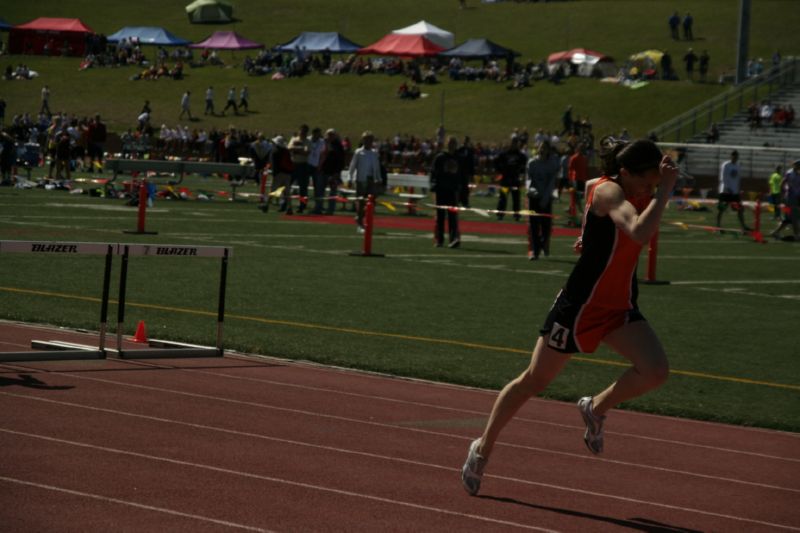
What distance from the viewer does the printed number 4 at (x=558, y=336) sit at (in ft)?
25.7

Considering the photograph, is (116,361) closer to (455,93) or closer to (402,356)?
(402,356)

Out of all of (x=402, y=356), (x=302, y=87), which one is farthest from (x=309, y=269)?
(x=302, y=87)

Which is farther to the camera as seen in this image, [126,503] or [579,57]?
[579,57]

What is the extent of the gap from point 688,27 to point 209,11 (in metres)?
36.0

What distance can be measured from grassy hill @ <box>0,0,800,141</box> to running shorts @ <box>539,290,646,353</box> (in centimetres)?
5871

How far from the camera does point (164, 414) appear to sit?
989 cm

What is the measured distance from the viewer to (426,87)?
8500 cm

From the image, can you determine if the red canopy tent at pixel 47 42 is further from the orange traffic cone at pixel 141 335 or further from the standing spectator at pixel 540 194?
the orange traffic cone at pixel 141 335

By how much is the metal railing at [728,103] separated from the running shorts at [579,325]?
56779 millimetres

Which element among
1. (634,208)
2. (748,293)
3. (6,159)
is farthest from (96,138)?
(634,208)

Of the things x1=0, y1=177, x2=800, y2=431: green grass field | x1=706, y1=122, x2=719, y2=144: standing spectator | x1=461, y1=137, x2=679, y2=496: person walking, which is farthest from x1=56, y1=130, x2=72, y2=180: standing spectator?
x1=461, y1=137, x2=679, y2=496: person walking

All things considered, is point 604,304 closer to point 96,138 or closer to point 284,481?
point 284,481

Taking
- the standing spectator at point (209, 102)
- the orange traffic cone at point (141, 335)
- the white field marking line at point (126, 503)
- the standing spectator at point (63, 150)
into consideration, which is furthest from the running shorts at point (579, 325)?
the standing spectator at point (209, 102)

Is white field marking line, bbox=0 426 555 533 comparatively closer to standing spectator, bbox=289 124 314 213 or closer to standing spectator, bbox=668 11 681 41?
standing spectator, bbox=289 124 314 213
